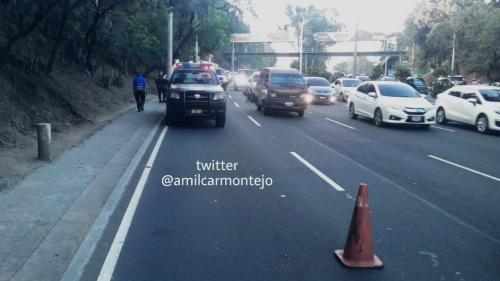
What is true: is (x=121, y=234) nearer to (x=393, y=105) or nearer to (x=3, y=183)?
(x=3, y=183)

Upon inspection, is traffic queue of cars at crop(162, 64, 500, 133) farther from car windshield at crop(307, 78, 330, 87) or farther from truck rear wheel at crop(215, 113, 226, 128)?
car windshield at crop(307, 78, 330, 87)

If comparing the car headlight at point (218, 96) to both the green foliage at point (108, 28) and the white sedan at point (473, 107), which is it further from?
the white sedan at point (473, 107)

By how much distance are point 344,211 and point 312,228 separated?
0.97m

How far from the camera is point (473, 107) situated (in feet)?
61.4

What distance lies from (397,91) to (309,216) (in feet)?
45.3

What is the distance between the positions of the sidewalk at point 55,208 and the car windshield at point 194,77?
626cm

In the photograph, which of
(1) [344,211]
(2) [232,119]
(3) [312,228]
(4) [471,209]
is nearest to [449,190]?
(4) [471,209]

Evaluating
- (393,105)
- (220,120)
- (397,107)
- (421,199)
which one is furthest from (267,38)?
(421,199)

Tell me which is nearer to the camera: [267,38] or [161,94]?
[161,94]

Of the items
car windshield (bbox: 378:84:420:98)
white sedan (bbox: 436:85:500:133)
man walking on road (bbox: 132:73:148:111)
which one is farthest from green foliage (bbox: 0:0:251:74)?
white sedan (bbox: 436:85:500:133)

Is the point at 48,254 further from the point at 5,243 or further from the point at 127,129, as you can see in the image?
the point at 127,129

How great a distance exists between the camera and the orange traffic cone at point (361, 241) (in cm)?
547

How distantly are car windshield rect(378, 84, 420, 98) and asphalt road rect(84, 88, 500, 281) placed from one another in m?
5.83

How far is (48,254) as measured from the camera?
5582 millimetres
